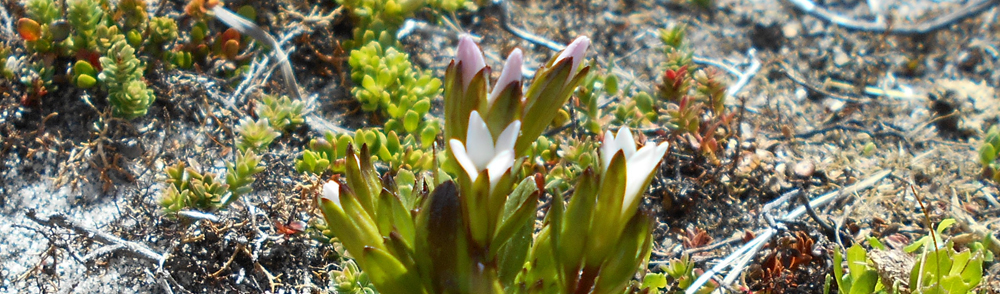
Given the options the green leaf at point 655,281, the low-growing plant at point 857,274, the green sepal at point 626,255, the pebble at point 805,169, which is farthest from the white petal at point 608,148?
the pebble at point 805,169

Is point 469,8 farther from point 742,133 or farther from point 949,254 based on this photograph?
point 949,254

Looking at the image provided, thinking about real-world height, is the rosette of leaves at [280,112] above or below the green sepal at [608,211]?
below

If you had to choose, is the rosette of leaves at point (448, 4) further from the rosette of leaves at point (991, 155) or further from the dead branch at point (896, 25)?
the rosette of leaves at point (991, 155)

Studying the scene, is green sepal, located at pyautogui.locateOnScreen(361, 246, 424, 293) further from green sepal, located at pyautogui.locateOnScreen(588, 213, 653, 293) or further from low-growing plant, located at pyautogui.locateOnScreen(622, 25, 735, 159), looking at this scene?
low-growing plant, located at pyautogui.locateOnScreen(622, 25, 735, 159)

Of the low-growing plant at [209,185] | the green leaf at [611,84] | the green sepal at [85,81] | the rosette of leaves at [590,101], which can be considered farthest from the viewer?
the green leaf at [611,84]

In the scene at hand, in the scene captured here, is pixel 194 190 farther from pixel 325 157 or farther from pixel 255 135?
pixel 325 157

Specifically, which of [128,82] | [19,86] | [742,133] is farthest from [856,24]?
[19,86]
